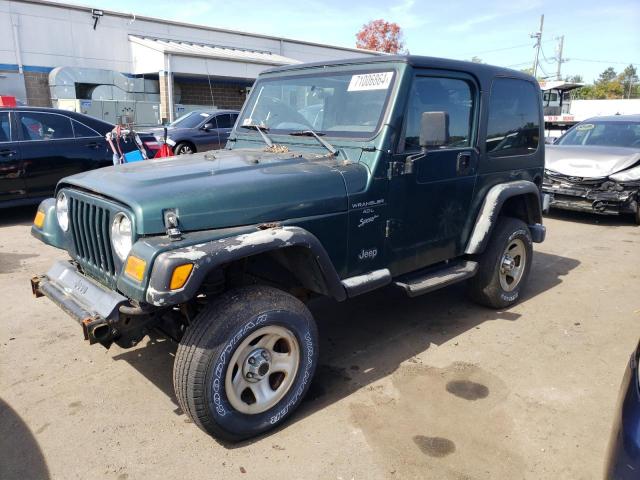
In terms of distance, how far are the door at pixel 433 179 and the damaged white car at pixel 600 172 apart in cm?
479

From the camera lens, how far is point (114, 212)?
2695 millimetres

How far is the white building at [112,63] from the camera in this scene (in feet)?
54.3

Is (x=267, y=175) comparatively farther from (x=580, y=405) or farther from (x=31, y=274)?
(x=31, y=274)

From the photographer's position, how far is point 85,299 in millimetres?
2844

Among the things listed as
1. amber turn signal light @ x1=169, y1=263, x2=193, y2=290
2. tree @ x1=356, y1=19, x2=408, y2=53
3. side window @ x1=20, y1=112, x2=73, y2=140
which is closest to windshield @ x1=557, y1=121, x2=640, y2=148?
side window @ x1=20, y1=112, x2=73, y2=140

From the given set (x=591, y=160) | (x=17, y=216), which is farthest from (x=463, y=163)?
(x=17, y=216)

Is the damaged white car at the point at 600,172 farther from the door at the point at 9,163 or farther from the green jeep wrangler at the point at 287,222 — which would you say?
the door at the point at 9,163

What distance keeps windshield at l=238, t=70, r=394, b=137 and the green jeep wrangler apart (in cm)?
1

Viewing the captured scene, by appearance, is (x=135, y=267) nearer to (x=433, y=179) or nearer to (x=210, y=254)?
(x=210, y=254)

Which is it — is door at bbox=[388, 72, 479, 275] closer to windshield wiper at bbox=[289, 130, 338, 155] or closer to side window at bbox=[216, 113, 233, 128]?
windshield wiper at bbox=[289, 130, 338, 155]

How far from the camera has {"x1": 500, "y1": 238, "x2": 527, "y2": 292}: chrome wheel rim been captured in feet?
15.2

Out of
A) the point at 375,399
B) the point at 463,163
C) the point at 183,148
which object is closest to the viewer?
the point at 375,399

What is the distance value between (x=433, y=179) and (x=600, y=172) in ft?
20.3

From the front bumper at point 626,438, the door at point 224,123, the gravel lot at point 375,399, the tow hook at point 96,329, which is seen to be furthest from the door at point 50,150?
the front bumper at point 626,438
